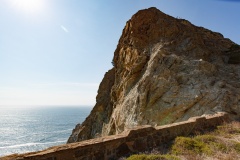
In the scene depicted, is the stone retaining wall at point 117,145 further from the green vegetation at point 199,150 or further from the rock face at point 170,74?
the rock face at point 170,74

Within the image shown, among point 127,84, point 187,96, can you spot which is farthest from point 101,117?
point 187,96

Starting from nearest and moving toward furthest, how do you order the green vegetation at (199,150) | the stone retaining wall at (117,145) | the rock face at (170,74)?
the stone retaining wall at (117,145) → the green vegetation at (199,150) → the rock face at (170,74)

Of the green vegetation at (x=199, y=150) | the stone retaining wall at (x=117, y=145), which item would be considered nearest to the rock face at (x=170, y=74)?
the stone retaining wall at (x=117, y=145)

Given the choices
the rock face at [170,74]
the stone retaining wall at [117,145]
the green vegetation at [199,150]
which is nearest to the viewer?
the stone retaining wall at [117,145]

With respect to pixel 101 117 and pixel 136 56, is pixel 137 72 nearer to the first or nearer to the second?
pixel 136 56

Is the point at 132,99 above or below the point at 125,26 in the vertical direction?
below

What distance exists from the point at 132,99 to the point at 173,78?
202 inches

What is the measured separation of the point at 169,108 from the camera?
17.1 meters

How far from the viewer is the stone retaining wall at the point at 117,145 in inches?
217

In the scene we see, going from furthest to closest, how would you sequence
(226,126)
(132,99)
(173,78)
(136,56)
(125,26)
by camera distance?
1. (125,26)
2. (136,56)
3. (132,99)
4. (173,78)
5. (226,126)

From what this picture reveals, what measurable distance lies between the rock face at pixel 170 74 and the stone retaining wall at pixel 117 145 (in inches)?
279

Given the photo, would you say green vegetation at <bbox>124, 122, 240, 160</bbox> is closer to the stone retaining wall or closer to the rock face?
the stone retaining wall

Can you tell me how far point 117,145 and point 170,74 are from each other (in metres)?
14.0

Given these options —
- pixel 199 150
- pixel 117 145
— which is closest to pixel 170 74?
pixel 199 150
